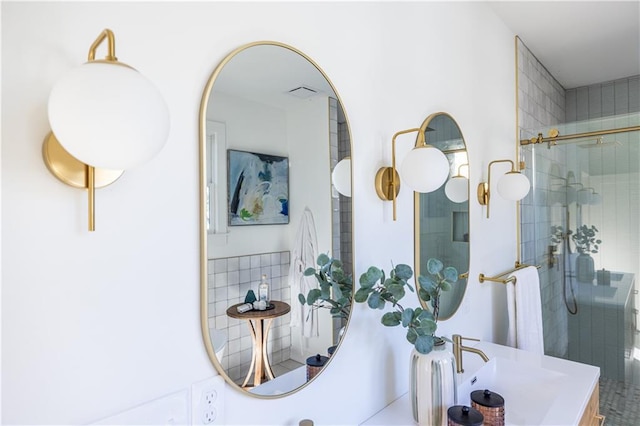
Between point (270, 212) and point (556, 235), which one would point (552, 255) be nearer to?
point (556, 235)

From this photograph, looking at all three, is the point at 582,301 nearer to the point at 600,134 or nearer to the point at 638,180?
the point at 638,180

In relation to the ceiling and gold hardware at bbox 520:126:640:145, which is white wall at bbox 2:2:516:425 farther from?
gold hardware at bbox 520:126:640:145

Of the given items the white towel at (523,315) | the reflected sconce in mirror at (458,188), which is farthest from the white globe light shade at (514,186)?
the white towel at (523,315)

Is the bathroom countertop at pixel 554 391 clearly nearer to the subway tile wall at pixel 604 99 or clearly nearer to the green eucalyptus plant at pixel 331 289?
the green eucalyptus plant at pixel 331 289

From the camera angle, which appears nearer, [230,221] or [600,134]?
[230,221]

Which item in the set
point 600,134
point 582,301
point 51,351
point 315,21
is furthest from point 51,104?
point 582,301

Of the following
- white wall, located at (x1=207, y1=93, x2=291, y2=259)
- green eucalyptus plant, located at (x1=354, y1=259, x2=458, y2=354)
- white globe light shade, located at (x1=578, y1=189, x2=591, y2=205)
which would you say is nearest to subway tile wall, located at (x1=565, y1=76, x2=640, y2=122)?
white globe light shade, located at (x1=578, y1=189, x2=591, y2=205)

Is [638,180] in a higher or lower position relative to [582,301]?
higher

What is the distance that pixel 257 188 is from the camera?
0.89 m

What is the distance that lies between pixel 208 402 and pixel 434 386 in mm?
665

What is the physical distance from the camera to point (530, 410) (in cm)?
143

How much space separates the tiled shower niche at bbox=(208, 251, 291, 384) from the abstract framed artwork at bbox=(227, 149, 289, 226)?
89 millimetres

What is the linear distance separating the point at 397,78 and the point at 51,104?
43.5 inches

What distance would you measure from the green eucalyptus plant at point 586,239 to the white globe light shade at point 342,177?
2.09 meters
